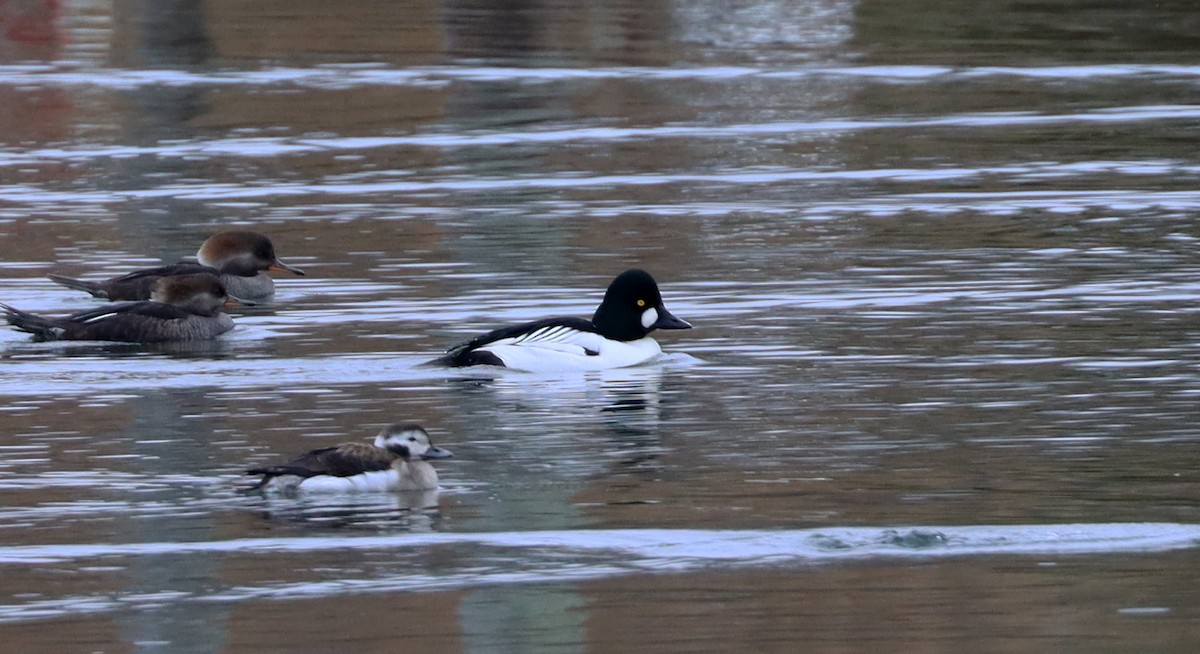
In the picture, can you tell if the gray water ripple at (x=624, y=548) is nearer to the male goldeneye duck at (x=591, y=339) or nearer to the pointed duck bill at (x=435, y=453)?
the pointed duck bill at (x=435, y=453)

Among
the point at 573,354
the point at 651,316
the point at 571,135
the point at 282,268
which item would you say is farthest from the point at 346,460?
the point at 571,135

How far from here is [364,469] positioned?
364 inches

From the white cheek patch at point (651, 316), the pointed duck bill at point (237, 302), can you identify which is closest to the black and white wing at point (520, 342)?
the white cheek patch at point (651, 316)

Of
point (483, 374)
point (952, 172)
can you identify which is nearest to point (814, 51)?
point (952, 172)

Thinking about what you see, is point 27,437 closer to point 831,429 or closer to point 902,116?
point 831,429

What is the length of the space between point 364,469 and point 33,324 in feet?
14.2

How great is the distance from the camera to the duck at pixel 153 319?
13.0m

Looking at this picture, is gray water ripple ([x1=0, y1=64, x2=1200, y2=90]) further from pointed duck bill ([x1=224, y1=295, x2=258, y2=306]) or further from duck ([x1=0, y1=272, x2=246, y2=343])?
duck ([x1=0, y1=272, x2=246, y2=343])

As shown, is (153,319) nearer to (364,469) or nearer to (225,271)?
(225,271)

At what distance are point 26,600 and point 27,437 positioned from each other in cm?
280

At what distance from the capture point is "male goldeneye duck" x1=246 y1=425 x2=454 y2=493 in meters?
9.13

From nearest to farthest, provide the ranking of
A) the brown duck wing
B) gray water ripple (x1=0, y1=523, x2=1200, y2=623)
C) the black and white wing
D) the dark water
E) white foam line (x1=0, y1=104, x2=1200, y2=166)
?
the dark water
gray water ripple (x1=0, y1=523, x2=1200, y2=623)
the brown duck wing
the black and white wing
white foam line (x1=0, y1=104, x2=1200, y2=166)

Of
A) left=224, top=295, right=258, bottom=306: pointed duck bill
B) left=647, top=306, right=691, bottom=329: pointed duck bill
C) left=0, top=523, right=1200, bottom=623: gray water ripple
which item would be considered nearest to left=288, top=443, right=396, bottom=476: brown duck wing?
left=0, top=523, right=1200, bottom=623: gray water ripple

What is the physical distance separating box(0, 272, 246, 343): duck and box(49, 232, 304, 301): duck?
26 centimetres
